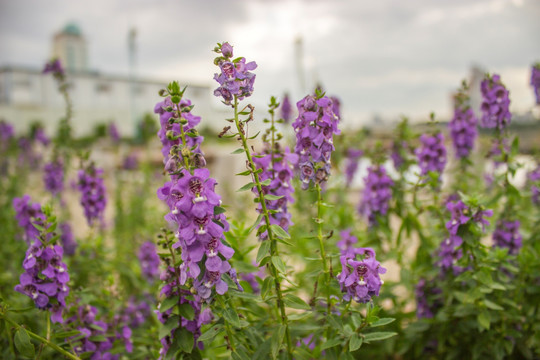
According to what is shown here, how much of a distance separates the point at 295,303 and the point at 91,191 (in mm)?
1806

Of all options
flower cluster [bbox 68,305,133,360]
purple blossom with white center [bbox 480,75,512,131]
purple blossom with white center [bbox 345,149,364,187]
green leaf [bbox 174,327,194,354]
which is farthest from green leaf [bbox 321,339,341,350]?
purple blossom with white center [bbox 345,149,364,187]

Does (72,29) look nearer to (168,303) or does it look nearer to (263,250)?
(168,303)

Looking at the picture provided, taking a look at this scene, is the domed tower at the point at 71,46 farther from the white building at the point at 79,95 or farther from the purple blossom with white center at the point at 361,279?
the purple blossom with white center at the point at 361,279

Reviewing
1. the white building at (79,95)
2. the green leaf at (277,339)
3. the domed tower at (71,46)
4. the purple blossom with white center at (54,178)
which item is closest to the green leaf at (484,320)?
the green leaf at (277,339)

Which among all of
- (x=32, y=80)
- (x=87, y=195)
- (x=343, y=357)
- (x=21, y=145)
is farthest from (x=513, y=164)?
(x=32, y=80)

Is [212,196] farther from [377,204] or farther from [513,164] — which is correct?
[513,164]

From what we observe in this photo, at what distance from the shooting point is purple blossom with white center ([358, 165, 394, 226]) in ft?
9.40

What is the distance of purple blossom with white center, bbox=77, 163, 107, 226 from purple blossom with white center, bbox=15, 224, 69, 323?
995 millimetres

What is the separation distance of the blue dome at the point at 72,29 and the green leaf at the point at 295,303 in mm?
58654

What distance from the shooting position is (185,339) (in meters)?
1.67

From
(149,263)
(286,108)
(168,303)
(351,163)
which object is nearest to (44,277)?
(168,303)

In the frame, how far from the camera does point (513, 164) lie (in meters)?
2.64

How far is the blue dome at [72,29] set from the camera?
170ft

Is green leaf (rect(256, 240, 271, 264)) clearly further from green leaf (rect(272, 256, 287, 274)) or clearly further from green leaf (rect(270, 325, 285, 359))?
green leaf (rect(270, 325, 285, 359))
